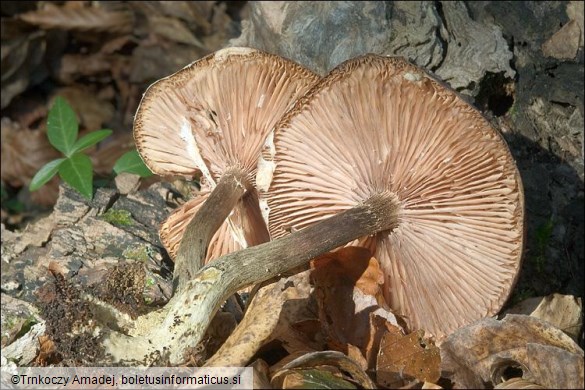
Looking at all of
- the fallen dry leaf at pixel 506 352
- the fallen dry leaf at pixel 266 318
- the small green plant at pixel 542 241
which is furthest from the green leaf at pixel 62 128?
the small green plant at pixel 542 241

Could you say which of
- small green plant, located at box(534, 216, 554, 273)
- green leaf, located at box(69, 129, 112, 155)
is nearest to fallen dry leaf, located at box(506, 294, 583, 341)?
small green plant, located at box(534, 216, 554, 273)

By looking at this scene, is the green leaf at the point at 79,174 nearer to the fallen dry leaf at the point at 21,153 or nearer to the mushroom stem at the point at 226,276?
the mushroom stem at the point at 226,276

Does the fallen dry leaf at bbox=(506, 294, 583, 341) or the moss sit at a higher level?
the moss

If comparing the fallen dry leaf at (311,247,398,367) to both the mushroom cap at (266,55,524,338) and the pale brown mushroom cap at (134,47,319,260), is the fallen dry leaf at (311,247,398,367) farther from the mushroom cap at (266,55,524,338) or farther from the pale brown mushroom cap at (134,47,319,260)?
the pale brown mushroom cap at (134,47,319,260)

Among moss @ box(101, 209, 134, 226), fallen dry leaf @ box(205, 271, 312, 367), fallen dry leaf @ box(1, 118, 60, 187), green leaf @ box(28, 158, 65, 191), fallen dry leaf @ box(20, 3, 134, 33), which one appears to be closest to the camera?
fallen dry leaf @ box(205, 271, 312, 367)

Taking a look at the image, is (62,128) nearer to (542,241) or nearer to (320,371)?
(320,371)

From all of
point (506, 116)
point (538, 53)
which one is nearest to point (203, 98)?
point (506, 116)

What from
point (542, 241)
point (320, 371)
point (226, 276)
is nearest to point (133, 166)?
point (226, 276)
